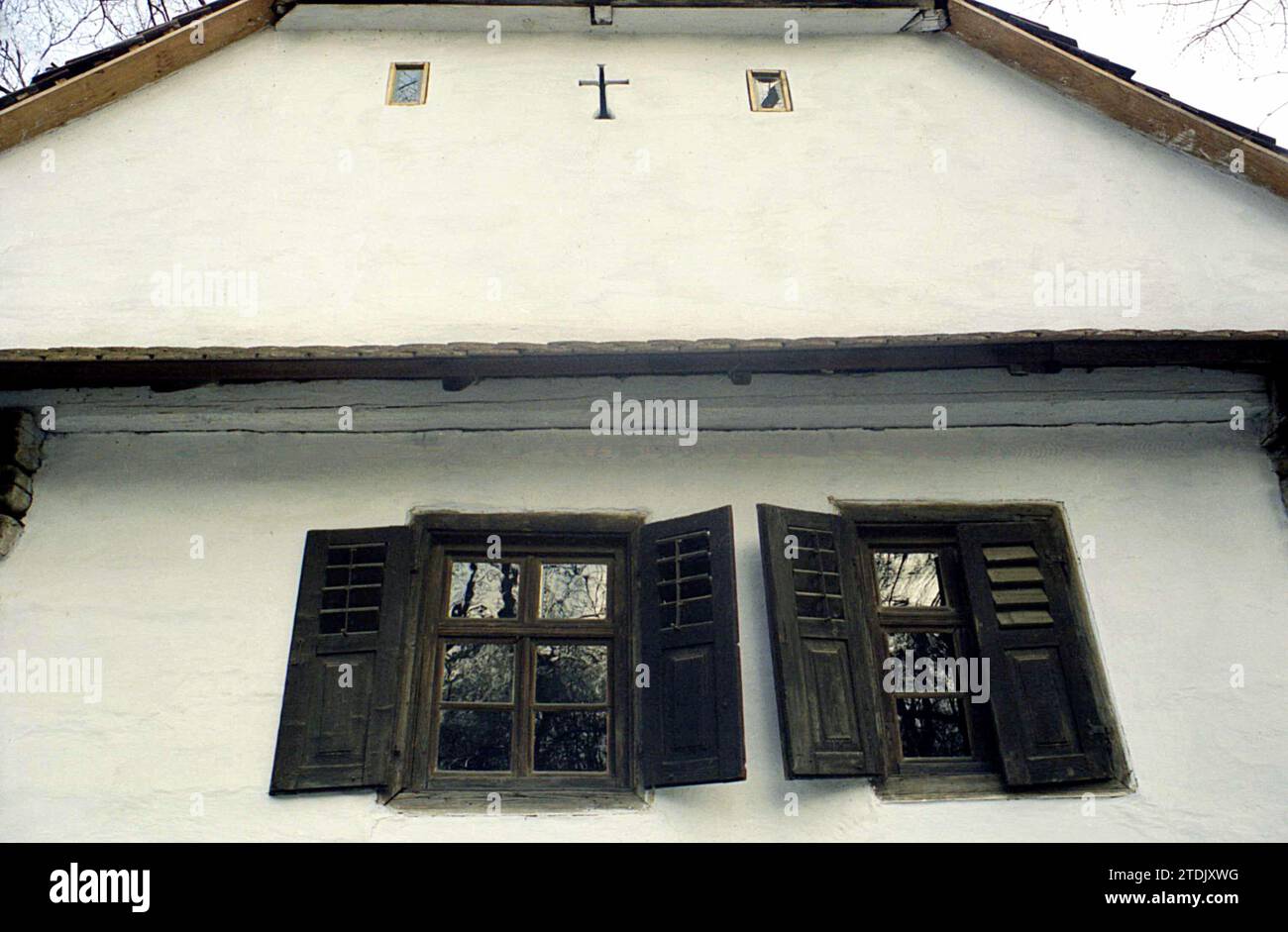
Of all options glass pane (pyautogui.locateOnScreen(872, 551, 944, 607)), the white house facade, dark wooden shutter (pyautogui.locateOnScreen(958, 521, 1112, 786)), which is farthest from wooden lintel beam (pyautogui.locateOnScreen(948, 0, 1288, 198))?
glass pane (pyautogui.locateOnScreen(872, 551, 944, 607))

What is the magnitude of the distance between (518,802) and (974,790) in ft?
5.85

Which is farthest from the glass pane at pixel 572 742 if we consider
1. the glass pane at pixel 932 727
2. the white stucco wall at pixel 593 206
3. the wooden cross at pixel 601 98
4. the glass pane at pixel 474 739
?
the wooden cross at pixel 601 98

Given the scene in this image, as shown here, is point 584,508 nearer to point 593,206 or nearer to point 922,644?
point 922,644

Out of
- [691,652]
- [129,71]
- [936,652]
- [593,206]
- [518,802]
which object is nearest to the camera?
→ [518,802]

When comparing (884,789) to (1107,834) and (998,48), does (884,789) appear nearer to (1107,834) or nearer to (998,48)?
(1107,834)

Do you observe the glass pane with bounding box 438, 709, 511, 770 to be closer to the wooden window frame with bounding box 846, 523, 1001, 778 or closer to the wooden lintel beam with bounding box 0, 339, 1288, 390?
the wooden lintel beam with bounding box 0, 339, 1288, 390

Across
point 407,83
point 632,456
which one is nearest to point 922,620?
point 632,456

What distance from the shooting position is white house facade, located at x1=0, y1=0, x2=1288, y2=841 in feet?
12.2

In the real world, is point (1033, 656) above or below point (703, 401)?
below

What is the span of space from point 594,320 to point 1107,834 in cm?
322

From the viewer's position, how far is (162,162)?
17.5 feet

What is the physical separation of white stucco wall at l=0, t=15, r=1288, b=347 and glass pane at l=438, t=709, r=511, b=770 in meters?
1.93

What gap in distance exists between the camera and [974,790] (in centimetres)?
376
